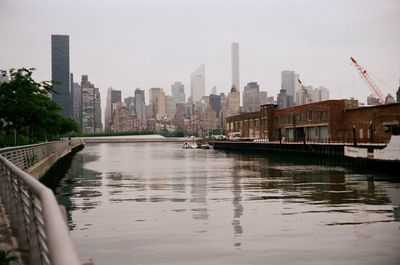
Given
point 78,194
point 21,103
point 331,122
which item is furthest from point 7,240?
point 331,122

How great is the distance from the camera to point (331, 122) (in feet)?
405

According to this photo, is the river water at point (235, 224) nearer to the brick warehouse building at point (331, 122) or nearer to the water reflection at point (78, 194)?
the water reflection at point (78, 194)

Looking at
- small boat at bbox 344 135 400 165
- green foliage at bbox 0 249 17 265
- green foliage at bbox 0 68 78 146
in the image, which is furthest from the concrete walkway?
small boat at bbox 344 135 400 165

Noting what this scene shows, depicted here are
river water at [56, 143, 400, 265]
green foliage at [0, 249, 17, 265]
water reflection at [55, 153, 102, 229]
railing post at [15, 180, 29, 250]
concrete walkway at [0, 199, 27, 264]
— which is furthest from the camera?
water reflection at [55, 153, 102, 229]

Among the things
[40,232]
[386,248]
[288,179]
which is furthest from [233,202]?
[40,232]

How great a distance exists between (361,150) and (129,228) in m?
58.5

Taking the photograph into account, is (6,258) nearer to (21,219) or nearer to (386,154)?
(21,219)

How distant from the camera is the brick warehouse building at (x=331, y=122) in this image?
4040 inches

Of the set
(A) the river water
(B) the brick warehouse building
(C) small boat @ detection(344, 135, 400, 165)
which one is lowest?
(A) the river water

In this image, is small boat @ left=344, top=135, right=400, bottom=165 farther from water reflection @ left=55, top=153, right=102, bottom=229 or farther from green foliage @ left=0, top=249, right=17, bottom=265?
green foliage @ left=0, top=249, right=17, bottom=265

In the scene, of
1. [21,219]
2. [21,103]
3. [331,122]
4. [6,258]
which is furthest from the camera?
[331,122]

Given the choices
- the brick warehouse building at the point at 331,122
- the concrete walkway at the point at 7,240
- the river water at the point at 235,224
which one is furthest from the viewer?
the brick warehouse building at the point at 331,122

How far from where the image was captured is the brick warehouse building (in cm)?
10262

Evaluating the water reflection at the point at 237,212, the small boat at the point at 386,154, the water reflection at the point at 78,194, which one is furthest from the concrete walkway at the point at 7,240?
the small boat at the point at 386,154
